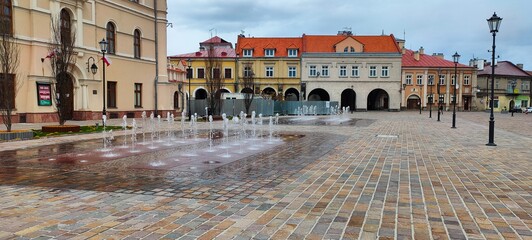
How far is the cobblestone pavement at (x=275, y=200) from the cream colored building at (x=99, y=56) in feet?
54.8

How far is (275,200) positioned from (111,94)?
94.0 feet

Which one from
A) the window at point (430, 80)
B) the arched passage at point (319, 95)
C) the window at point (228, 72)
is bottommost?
the arched passage at point (319, 95)

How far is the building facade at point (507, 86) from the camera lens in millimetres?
78875

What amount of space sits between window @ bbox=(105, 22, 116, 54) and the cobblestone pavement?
22778 millimetres

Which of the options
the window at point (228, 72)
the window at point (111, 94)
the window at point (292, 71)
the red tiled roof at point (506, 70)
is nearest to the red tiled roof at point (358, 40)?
the window at point (292, 71)

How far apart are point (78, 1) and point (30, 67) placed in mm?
5971

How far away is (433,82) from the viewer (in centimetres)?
6906

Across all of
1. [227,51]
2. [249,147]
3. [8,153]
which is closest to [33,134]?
[8,153]

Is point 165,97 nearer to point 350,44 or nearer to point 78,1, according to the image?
point 78,1

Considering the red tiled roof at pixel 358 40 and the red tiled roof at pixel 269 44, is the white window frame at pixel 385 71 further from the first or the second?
the red tiled roof at pixel 269 44

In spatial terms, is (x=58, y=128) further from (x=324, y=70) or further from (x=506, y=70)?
(x=506, y=70)

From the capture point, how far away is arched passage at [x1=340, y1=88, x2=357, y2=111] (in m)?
65.8

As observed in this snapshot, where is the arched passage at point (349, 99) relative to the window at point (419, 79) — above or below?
below

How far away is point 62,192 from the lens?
21.1ft
